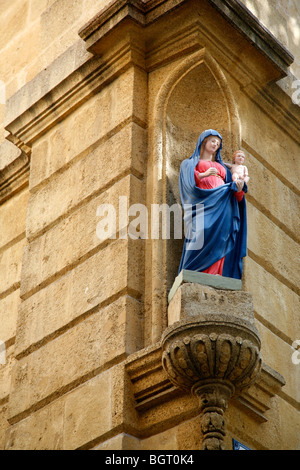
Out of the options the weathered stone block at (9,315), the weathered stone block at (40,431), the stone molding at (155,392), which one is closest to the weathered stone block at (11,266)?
the weathered stone block at (9,315)

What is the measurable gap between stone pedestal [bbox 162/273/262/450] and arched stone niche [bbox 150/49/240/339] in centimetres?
166

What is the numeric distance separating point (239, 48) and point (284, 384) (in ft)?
10.9

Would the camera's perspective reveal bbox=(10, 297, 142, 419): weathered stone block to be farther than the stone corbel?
Yes

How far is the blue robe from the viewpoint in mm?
8211

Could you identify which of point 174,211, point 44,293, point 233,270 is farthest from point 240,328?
point 44,293

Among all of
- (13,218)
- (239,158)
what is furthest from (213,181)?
(13,218)

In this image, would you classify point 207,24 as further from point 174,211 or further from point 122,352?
point 122,352

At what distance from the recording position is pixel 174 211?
874 cm

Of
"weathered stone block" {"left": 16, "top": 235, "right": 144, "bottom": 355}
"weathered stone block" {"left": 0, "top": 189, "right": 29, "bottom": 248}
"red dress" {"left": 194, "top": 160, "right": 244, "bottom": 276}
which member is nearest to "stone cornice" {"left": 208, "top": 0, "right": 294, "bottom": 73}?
"red dress" {"left": 194, "top": 160, "right": 244, "bottom": 276}

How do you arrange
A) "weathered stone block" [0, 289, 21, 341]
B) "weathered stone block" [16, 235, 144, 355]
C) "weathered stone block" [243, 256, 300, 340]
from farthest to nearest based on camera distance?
"weathered stone block" [0, 289, 21, 341] → "weathered stone block" [243, 256, 300, 340] → "weathered stone block" [16, 235, 144, 355]

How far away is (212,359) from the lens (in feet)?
24.4

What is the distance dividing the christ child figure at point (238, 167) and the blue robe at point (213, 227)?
0.30 feet

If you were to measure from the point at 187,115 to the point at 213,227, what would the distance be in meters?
1.59

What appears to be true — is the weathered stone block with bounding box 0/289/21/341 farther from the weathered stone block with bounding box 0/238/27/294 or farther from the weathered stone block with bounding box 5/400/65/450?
the weathered stone block with bounding box 5/400/65/450
